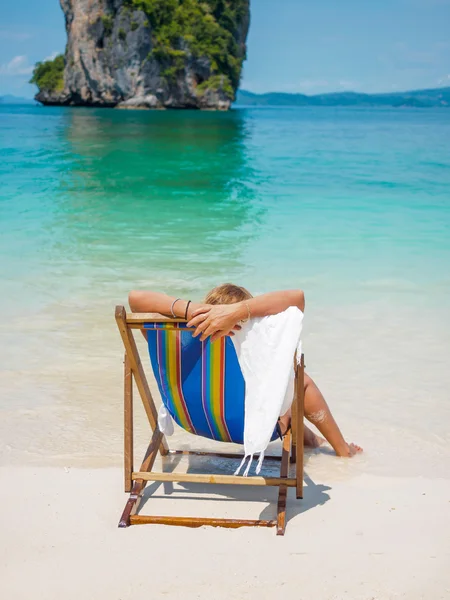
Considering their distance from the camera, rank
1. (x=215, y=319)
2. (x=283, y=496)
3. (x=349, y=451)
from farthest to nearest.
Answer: (x=349, y=451)
(x=283, y=496)
(x=215, y=319)

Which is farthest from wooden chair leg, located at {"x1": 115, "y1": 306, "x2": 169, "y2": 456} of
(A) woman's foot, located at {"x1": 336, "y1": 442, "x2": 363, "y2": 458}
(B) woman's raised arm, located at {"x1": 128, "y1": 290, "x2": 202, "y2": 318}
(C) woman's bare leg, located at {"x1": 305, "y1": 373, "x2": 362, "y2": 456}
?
(A) woman's foot, located at {"x1": 336, "y1": 442, "x2": 363, "y2": 458}

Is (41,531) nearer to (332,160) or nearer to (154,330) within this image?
(154,330)

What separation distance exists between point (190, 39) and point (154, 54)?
13.1ft

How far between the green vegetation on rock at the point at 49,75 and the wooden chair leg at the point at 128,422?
3590 inches

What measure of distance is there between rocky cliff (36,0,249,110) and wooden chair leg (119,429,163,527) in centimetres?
7457

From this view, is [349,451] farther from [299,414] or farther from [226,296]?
[226,296]

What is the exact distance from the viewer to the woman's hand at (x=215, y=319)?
7.44ft

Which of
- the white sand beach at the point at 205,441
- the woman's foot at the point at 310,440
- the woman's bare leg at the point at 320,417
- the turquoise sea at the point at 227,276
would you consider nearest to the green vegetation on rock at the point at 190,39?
the turquoise sea at the point at 227,276

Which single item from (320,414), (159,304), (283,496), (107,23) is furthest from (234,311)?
(107,23)

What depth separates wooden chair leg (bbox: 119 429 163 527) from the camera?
8.04ft

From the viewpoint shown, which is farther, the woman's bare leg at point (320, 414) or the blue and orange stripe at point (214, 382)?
the woman's bare leg at point (320, 414)

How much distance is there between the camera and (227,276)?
664 cm

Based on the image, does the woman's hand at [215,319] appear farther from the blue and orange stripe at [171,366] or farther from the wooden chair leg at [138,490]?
the wooden chair leg at [138,490]

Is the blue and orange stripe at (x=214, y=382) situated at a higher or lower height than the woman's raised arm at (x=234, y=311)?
lower
